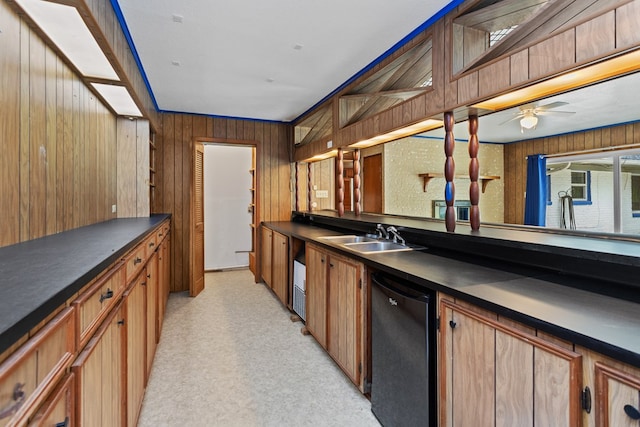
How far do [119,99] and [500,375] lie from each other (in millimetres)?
3252

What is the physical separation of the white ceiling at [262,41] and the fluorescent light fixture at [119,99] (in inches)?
13.9

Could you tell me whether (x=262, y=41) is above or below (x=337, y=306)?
above

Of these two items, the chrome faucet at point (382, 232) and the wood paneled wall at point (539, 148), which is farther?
the wood paneled wall at point (539, 148)

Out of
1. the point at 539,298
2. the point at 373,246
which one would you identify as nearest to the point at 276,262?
the point at 373,246

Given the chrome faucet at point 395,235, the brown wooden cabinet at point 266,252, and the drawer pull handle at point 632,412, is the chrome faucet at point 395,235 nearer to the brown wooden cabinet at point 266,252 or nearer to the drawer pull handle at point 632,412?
the drawer pull handle at point 632,412

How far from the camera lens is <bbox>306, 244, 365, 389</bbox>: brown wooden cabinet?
6.83ft

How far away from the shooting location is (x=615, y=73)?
1.40 m

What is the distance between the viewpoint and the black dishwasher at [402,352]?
1466 mm

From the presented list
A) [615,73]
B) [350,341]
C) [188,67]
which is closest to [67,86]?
[188,67]

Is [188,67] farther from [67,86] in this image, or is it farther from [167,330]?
[167,330]

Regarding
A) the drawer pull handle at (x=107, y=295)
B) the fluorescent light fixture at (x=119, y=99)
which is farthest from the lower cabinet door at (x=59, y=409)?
the fluorescent light fixture at (x=119, y=99)

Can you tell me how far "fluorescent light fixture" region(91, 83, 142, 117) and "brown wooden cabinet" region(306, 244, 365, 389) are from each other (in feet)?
6.48

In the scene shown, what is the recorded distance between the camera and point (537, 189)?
6219 mm

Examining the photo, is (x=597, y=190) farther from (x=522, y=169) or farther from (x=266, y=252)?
(x=266, y=252)
